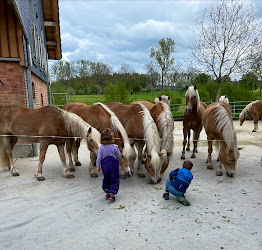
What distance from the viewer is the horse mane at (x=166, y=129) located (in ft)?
12.1

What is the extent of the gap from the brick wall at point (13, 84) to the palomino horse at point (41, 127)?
110 cm

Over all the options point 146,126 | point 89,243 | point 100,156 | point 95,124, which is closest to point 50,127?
point 95,124

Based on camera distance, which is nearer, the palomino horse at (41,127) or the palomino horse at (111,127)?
the palomino horse at (111,127)

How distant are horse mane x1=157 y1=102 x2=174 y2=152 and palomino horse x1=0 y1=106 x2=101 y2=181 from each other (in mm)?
1554

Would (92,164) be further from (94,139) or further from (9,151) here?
(9,151)

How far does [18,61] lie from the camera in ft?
16.9

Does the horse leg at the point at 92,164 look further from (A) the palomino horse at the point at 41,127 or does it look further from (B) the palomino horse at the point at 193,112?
(B) the palomino horse at the point at 193,112

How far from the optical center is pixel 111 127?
3.92 m

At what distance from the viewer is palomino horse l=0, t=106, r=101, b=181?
3924 mm

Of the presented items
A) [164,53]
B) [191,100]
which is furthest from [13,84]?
[164,53]

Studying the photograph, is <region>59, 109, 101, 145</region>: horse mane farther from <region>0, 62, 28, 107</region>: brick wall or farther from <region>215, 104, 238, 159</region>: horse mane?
Result: <region>215, 104, 238, 159</region>: horse mane

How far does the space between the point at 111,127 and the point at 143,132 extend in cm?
72

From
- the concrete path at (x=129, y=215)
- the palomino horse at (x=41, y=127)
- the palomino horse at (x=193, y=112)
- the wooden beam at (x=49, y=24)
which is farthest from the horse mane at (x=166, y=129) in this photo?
the wooden beam at (x=49, y=24)

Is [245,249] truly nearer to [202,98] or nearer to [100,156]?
[100,156]
